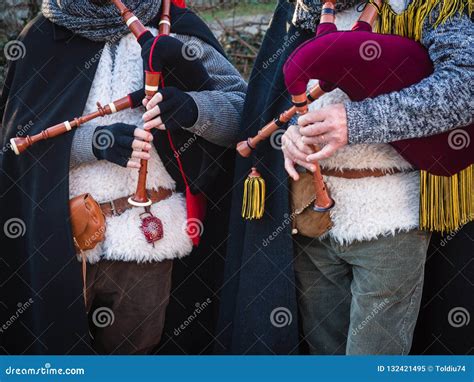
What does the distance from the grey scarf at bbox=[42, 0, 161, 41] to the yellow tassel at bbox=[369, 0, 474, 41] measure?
750mm

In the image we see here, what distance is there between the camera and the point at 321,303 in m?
2.08

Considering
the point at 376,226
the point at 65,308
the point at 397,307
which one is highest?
the point at 376,226

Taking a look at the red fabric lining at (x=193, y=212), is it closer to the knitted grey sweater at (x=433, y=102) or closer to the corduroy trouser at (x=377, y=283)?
the corduroy trouser at (x=377, y=283)

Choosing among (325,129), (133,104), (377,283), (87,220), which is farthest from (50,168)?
(377,283)

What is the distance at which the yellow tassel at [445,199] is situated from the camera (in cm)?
182

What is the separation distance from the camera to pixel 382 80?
5.62 ft

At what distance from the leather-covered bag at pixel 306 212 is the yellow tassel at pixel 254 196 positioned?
0.33 feet

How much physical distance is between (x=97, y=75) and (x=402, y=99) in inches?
40.3

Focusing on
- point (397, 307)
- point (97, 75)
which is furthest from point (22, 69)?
point (397, 307)

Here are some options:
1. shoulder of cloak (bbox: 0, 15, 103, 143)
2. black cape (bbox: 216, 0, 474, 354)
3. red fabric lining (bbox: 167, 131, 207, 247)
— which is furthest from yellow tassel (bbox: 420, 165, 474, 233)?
shoulder of cloak (bbox: 0, 15, 103, 143)

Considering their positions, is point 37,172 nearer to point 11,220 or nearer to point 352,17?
point 11,220

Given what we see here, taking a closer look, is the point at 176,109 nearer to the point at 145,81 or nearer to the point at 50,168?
the point at 145,81

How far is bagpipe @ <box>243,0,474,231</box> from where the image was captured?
169 centimetres

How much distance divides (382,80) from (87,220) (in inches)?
39.5
